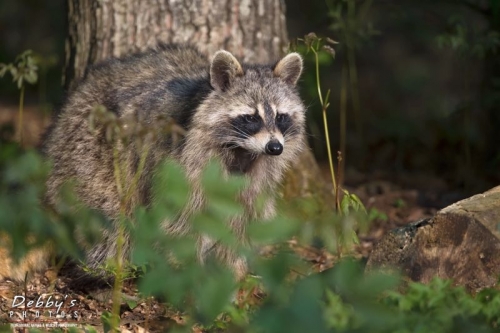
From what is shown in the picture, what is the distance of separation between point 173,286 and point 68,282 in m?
2.81

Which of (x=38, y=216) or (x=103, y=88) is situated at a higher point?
(x=38, y=216)

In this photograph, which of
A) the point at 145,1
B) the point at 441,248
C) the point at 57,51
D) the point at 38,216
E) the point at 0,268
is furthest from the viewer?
the point at 57,51

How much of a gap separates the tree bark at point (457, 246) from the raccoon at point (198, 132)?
0.88 metres

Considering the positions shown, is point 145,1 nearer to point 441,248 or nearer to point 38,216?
point 441,248

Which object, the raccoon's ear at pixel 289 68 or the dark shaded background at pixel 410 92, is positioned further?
the dark shaded background at pixel 410 92

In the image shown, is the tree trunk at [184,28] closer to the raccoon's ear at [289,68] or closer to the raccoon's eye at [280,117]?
the raccoon's ear at [289,68]

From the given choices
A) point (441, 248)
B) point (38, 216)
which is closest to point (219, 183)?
point (38, 216)

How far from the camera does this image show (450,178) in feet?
24.2

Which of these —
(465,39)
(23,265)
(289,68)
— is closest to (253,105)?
(289,68)

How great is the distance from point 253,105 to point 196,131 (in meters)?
0.39

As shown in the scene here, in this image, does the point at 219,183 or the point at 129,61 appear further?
the point at 129,61

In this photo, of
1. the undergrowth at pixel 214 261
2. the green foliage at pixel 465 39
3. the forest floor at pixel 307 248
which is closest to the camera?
the undergrowth at pixel 214 261

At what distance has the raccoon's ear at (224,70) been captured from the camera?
4.86 metres

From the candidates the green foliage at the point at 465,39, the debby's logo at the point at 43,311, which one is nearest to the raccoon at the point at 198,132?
the debby's logo at the point at 43,311
